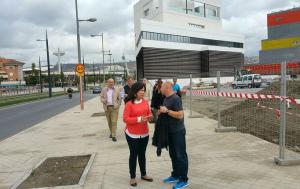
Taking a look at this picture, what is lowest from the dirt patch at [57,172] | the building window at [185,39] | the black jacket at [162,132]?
the dirt patch at [57,172]

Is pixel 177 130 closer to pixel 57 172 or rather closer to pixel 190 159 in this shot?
pixel 190 159

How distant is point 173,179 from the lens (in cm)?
594

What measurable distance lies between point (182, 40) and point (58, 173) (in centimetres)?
7208

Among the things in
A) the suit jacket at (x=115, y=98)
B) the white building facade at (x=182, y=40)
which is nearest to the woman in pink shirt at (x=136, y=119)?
the suit jacket at (x=115, y=98)

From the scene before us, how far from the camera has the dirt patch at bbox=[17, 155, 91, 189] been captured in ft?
20.7

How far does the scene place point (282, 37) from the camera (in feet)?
352

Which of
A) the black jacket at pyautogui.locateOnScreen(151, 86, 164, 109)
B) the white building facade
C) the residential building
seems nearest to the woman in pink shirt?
the black jacket at pyautogui.locateOnScreen(151, 86, 164, 109)

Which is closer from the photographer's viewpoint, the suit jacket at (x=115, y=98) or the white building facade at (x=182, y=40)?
the suit jacket at (x=115, y=98)

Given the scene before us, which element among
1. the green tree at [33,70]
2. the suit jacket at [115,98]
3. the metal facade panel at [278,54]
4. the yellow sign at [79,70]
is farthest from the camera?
the green tree at [33,70]

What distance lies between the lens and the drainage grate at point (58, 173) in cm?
630

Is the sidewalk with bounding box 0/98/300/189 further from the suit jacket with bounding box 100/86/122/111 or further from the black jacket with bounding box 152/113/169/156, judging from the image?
the suit jacket with bounding box 100/86/122/111

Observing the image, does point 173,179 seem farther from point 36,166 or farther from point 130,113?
point 36,166

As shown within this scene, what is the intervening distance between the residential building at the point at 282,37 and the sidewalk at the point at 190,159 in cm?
9615

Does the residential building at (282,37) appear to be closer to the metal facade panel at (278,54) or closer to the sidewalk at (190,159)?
the metal facade panel at (278,54)
